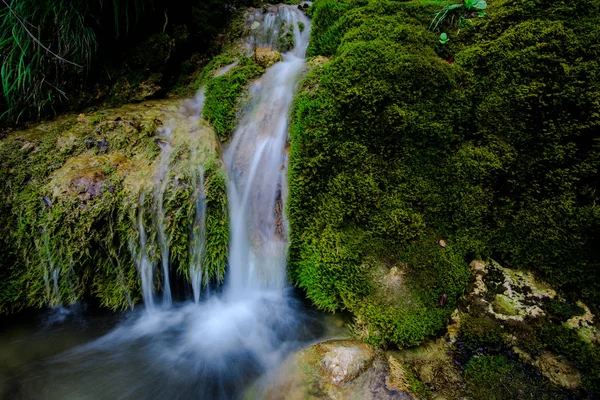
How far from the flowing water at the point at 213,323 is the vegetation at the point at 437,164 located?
0.31 m

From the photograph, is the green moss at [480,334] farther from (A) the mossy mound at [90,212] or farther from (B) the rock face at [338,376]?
(A) the mossy mound at [90,212]

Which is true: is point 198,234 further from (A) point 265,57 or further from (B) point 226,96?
(A) point 265,57

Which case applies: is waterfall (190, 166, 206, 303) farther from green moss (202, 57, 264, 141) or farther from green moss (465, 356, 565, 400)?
green moss (465, 356, 565, 400)

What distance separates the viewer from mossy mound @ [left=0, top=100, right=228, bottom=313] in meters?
2.94

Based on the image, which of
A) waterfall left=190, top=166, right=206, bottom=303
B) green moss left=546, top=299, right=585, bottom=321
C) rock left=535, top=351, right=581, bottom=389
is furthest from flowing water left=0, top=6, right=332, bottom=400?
green moss left=546, top=299, right=585, bottom=321

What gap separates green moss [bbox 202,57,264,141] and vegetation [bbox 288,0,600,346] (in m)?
0.92

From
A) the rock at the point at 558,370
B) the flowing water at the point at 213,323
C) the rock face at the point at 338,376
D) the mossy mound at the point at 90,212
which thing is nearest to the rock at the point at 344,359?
the rock face at the point at 338,376

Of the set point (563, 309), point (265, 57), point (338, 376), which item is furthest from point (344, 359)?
point (265, 57)

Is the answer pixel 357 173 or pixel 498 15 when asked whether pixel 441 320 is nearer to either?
pixel 357 173

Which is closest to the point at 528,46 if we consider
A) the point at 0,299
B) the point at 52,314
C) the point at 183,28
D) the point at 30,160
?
the point at 183,28

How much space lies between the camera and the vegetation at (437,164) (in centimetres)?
274

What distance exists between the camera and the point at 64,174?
3.07 m

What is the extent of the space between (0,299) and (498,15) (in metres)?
5.60

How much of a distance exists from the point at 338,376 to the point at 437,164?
2137 mm
